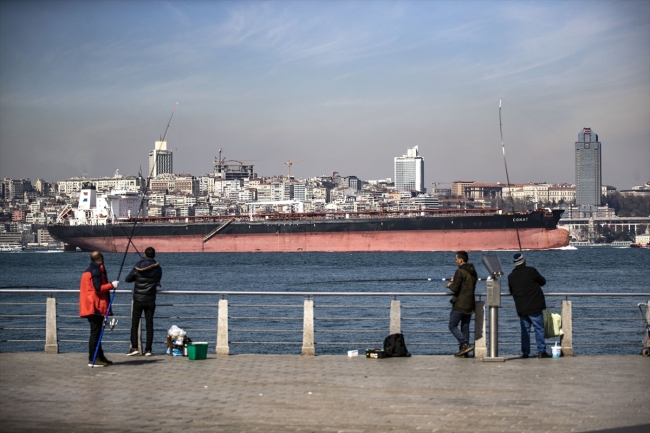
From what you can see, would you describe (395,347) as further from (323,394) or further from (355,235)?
(355,235)

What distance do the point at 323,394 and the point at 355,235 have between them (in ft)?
175

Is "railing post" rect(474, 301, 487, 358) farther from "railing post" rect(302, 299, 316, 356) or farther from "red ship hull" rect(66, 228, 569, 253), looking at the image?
"red ship hull" rect(66, 228, 569, 253)

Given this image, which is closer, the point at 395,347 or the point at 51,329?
the point at 395,347

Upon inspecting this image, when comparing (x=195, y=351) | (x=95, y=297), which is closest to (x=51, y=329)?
(x=95, y=297)

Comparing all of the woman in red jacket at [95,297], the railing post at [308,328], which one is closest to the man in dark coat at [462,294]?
the railing post at [308,328]

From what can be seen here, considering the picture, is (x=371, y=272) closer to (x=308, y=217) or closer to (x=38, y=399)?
(x=308, y=217)

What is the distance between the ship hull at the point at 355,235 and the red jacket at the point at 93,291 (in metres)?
48.7

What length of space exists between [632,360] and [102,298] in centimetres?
538

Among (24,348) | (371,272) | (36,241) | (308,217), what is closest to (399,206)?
(36,241)

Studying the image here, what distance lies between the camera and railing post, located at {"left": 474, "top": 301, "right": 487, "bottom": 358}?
8906mm

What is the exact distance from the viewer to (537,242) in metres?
59.7

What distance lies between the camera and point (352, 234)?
198 ft

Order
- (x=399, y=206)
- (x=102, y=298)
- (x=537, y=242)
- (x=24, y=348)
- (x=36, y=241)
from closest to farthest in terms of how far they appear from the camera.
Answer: (x=102, y=298)
(x=24, y=348)
(x=537, y=242)
(x=36, y=241)
(x=399, y=206)

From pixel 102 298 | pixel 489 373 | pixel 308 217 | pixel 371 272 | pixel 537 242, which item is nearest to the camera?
pixel 489 373
